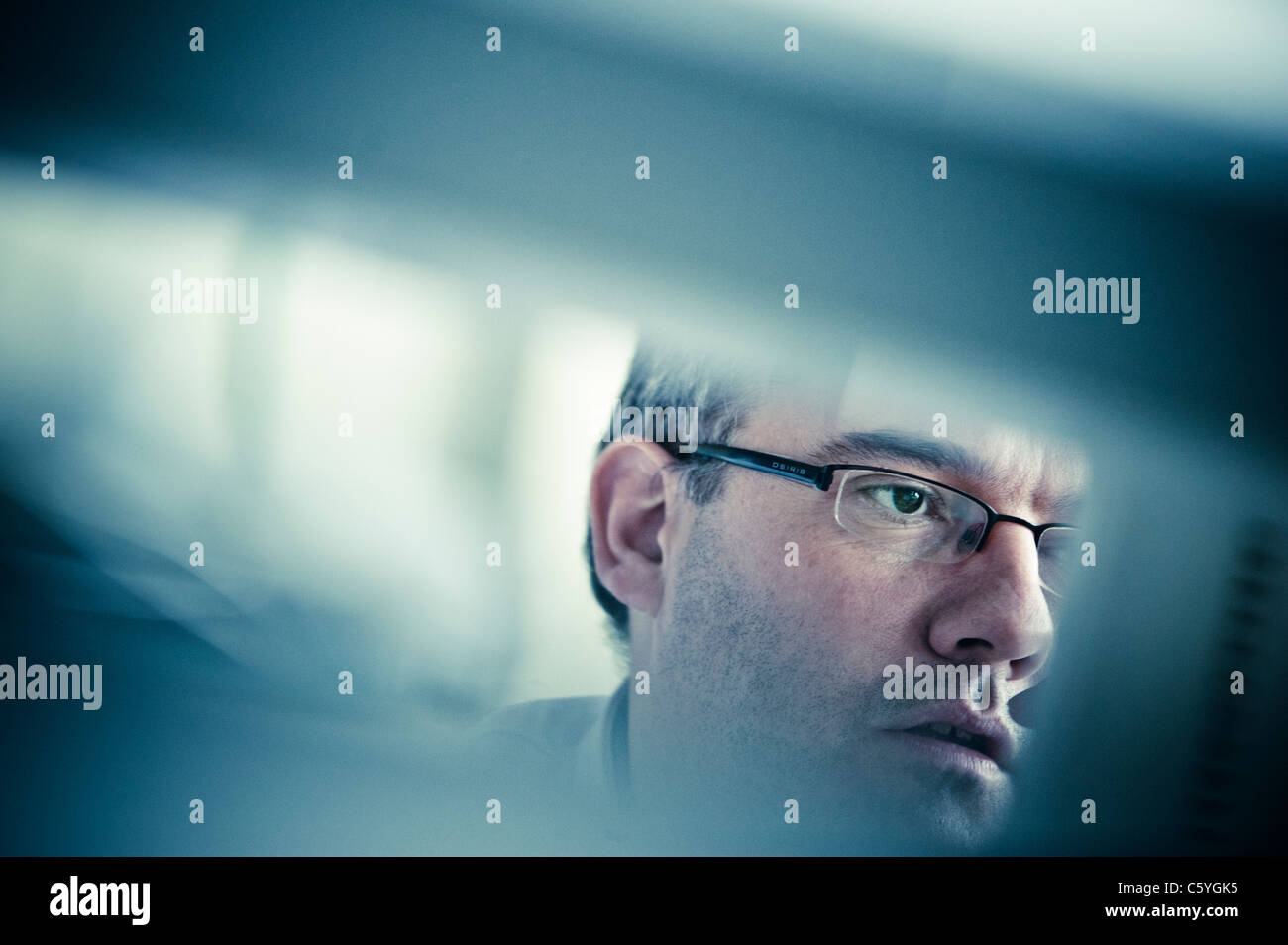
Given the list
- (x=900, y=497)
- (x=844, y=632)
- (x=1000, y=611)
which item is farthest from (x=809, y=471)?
(x=1000, y=611)

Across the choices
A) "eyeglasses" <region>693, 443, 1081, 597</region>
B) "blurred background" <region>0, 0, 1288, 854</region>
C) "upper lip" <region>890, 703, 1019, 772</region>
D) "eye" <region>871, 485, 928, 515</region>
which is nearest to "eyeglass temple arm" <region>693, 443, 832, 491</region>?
"eyeglasses" <region>693, 443, 1081, 597</region>

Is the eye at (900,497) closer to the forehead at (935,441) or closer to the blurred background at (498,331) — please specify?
the forehead at (935,441)

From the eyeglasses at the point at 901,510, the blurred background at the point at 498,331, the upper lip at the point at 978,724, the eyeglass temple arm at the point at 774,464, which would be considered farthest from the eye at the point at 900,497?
the upper lip at the point at 978,724

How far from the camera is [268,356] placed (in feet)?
7.26

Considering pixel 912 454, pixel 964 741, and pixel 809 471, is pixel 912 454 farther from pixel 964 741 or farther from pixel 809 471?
pixel 964 741

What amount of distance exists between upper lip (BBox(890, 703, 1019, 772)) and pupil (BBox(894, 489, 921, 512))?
→ 1.28ft

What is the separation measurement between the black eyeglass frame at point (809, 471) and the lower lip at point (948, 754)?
386 mm

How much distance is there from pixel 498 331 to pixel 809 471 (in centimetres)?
66

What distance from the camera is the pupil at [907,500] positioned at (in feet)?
7.00

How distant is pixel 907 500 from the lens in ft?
7.01

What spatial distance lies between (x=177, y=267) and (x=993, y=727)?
1860 mm

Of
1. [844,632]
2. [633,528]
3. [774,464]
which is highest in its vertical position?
[774,464]
